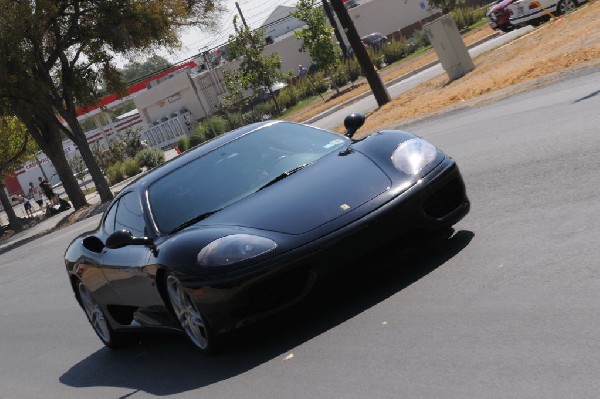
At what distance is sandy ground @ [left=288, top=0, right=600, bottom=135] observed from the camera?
18.7m

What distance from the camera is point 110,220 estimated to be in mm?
8734

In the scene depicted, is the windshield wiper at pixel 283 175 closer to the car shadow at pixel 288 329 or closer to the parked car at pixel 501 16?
the car shadow at pixel 288 329

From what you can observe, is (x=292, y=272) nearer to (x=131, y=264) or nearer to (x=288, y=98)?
(x=131, y=264)

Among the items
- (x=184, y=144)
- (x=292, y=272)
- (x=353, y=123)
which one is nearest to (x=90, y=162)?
(x=184, y=144)

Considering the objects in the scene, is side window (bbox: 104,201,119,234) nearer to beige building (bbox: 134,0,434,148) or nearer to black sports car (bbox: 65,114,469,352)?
black sports car (bbox: 65,114,469,352)

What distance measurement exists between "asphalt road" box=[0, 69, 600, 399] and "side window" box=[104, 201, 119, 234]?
100cm

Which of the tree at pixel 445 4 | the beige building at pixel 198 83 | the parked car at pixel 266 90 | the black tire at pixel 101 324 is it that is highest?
the beige building at pixel 198 83

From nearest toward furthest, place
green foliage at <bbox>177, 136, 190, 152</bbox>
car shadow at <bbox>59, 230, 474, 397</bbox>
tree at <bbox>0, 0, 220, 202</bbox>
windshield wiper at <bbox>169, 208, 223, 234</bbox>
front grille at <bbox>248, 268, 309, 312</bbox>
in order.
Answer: front grille at <bbox>248, 268, 309, 312</bbox> → car shadow at <bbox>59, 230, 474, 397</bbox> → windshield wiper at <bbox>169, 208, 223, 234</bbox> → tree at <bbox>0, 0, 220, 202</bbox> → green foliage at <bbox>177, 136, 190, 152</bbox>

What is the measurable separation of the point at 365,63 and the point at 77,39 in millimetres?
17367

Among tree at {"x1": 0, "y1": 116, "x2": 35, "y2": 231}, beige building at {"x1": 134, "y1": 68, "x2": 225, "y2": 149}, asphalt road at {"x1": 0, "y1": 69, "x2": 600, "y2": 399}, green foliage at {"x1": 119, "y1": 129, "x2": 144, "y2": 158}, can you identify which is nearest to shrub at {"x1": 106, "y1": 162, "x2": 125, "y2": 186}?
tree at {"x1": 0, "y1": 116, "x2": 35, "y2": 231}

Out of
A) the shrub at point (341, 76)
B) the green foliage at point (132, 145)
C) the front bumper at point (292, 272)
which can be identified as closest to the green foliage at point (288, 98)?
the shrub at point (341, 76)

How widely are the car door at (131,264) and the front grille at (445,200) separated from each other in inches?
73.3

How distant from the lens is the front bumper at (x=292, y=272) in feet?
21.0

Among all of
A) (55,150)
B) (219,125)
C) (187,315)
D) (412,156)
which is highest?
(55,150)
